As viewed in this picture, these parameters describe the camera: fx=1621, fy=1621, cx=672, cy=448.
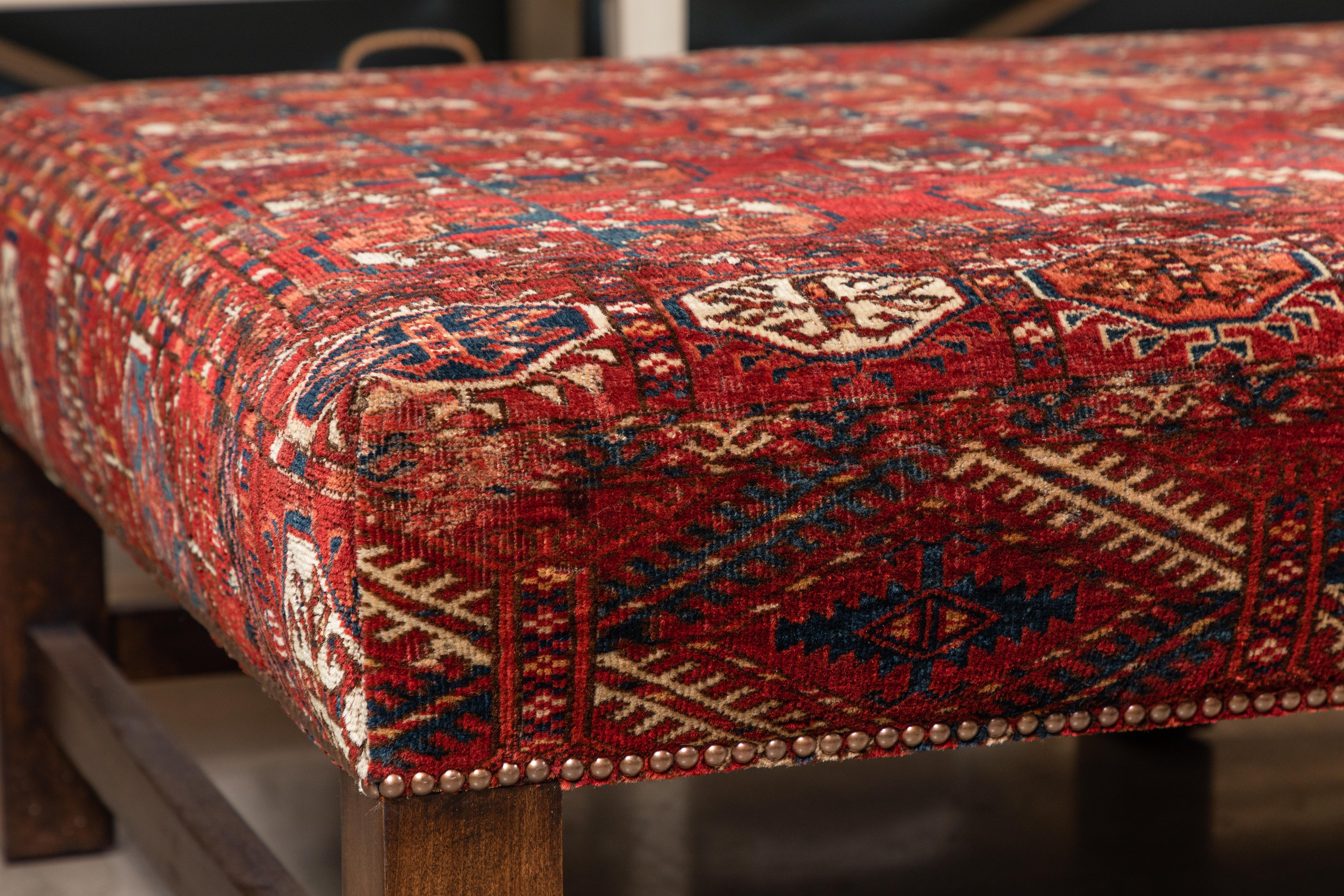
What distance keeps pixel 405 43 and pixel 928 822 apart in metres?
1.40

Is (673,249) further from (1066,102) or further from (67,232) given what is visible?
(1066,102)

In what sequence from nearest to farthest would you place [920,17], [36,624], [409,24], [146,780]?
[146,780] → [36,624] → [409,24] → [920,17]

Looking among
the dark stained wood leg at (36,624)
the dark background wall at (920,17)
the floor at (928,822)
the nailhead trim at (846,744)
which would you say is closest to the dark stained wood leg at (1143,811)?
the floor at (928,822)

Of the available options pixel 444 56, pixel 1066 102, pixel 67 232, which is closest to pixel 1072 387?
pixel 67 232

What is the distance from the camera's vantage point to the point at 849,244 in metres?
0.70

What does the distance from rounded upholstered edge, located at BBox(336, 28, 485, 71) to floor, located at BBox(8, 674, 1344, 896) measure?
1058 mm

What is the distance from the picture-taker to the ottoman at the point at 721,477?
57 cm

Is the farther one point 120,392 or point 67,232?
point 67,232

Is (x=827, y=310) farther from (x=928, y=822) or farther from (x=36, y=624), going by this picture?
(x=36, y=624)

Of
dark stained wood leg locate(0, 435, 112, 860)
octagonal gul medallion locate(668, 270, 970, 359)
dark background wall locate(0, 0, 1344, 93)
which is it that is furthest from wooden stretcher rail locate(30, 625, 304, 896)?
dark background wall locate(0, 0, 1344, 93)

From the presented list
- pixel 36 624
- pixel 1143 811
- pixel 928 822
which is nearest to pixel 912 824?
pixel 928 822

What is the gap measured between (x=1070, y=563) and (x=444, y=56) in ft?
6.13

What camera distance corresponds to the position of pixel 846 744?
640mm

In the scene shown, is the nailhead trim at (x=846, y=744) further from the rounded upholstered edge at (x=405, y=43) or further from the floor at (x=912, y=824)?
the rounded upholstered edge at (x=405, y=43)
